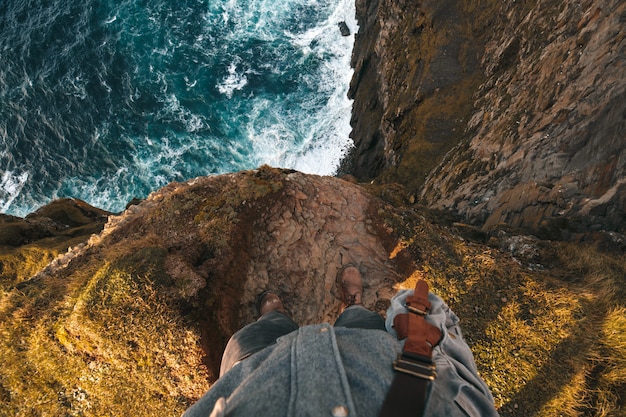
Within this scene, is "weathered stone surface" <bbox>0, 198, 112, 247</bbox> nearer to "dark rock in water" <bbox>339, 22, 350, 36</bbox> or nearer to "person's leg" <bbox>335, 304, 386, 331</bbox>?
"person's leg" <bbox>335, 304, 386, 331</bbox>

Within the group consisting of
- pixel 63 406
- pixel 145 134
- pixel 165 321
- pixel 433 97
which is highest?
pixel 145 134

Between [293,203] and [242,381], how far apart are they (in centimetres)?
609

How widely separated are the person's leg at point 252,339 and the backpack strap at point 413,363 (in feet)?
4.89

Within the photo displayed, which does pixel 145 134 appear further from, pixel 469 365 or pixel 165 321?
pixel 469 365

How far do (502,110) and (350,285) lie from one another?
41.1 ft

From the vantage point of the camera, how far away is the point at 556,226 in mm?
8641

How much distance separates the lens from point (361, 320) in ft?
12.3

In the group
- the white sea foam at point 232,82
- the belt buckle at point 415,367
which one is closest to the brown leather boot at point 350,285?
the belt buckle at point 415,367

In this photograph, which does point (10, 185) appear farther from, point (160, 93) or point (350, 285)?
→ point (350, 285)

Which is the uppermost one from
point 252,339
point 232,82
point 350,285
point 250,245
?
point 232,82

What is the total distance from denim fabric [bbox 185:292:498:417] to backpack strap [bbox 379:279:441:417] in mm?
58

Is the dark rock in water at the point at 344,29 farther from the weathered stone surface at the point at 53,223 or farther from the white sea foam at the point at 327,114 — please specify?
the weathered stone surface at the point at 53,223

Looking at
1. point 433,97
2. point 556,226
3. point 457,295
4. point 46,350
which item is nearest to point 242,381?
point 46,350

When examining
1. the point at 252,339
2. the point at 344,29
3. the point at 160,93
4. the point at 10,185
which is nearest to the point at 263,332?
the point at 252,339
